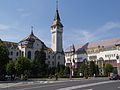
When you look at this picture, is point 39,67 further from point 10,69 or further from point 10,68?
point 10,69

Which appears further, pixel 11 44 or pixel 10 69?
pixel 11 44

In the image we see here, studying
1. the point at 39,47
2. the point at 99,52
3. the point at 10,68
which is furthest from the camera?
the point at 99,52

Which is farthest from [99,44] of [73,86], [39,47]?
[73,86]

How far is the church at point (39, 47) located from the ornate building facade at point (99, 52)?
9041 mm

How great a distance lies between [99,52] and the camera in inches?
4469

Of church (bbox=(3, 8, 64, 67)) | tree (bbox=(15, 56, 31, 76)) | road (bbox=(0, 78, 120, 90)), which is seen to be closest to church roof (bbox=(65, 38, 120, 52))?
church (bbox=(3, 8, 64, 67))

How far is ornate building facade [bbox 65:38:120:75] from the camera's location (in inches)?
4089

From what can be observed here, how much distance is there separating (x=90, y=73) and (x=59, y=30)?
114ft

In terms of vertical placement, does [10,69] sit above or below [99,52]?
below

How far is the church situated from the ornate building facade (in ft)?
29.7

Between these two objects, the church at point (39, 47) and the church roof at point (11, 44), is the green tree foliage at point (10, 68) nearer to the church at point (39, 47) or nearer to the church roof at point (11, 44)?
the church at point (39, 47)

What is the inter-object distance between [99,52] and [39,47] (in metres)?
35.0

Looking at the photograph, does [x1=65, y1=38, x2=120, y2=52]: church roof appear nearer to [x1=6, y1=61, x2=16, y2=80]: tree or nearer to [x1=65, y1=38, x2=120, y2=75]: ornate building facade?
[x1=65, y1=38, x2=120, y2=75]: ornate building facade

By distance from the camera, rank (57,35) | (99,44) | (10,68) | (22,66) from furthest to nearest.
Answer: (99,44) → (57,35) → (22,66) → (10,68)
